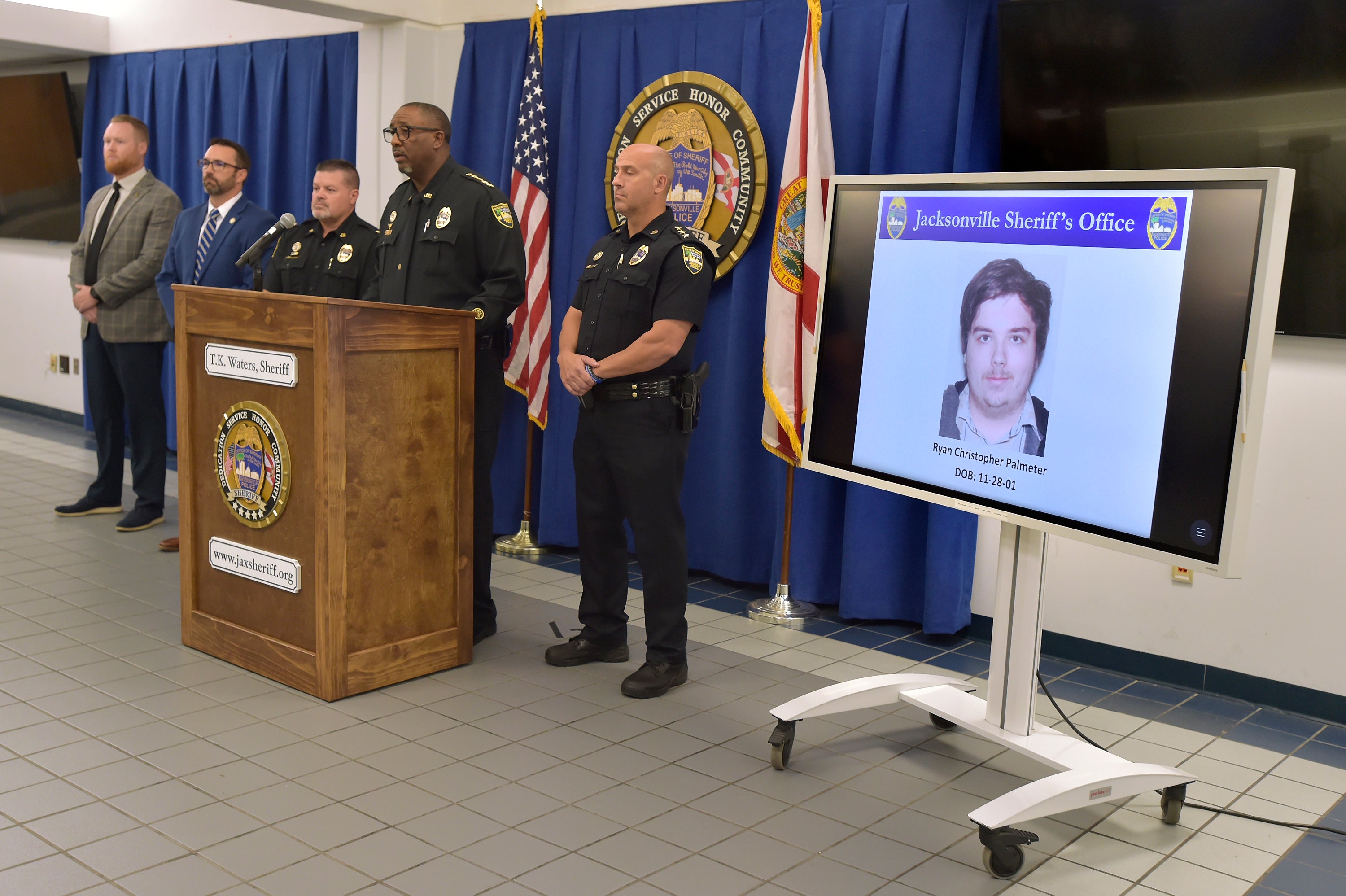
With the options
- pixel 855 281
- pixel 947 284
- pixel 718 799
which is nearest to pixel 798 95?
pixel 855 281

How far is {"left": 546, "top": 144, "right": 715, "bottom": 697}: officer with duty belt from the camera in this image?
11.4ft

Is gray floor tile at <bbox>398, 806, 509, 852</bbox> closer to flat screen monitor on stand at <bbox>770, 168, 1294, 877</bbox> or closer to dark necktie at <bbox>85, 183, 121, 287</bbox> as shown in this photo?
flat screen monitor on stand at <bbox>770, 168, 1294, 877</bbox>

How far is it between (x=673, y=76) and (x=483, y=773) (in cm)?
313

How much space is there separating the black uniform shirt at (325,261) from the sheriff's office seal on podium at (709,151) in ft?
4.30

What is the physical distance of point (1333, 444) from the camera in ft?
11.7

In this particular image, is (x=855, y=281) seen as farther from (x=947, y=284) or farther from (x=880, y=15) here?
(x=880, y=15)

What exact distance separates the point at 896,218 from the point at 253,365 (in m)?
1.95

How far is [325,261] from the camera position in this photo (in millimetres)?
4324

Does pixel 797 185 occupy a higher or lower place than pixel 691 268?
higher

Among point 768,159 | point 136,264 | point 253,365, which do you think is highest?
point 768,159

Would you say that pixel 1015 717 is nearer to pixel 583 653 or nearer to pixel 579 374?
pixel 583 653

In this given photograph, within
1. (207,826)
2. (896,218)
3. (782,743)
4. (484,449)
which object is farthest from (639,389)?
(207,826)

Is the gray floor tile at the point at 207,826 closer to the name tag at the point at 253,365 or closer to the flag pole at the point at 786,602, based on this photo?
the name tag at the point at 253,365

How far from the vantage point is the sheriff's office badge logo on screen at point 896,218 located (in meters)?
2.96
